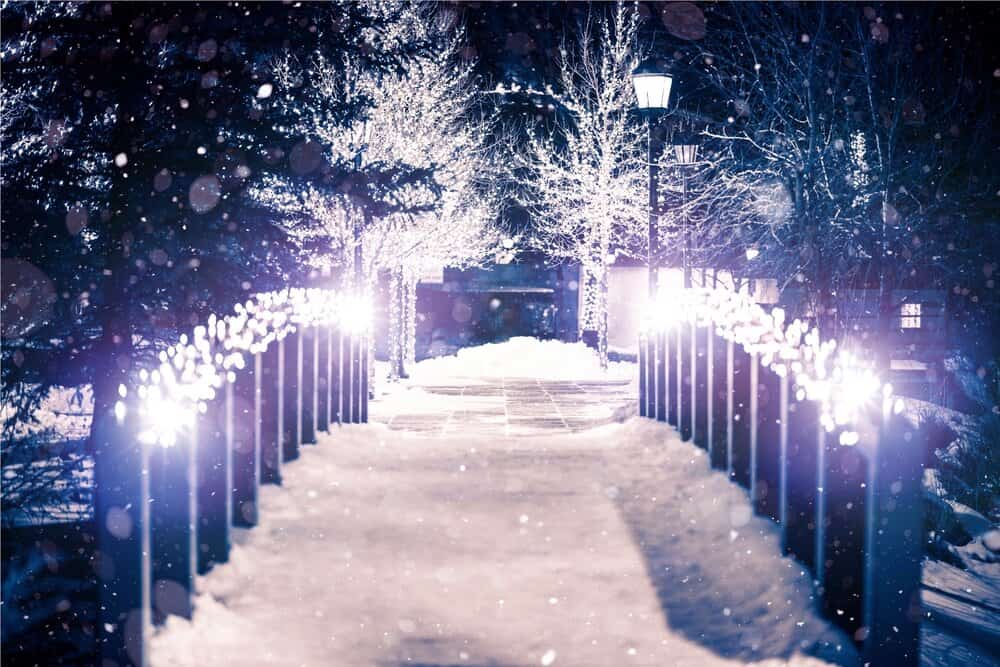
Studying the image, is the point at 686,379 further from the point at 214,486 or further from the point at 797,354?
the point at 214,486

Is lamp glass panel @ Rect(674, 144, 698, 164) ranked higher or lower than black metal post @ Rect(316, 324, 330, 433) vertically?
higher

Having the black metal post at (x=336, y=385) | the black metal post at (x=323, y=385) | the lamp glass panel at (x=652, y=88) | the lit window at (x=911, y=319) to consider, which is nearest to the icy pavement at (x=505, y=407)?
the black metal post at (x=336, y=385)

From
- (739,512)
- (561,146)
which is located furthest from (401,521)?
(561,146)

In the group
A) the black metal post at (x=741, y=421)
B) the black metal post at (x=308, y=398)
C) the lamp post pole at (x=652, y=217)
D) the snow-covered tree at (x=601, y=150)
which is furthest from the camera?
the snow-covered tree at (x=601, y=150)

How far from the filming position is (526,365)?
22.6 metres

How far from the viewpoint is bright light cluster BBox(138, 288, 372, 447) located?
512 centimetres

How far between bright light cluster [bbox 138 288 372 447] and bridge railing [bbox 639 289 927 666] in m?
3.51

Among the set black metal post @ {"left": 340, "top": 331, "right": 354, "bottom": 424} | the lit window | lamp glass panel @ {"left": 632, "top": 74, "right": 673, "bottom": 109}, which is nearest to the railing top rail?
black metal post @ {"left": 340, "top": 331, "right": 354, "bottom": 424}

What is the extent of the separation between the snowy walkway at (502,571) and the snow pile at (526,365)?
37.8 ft

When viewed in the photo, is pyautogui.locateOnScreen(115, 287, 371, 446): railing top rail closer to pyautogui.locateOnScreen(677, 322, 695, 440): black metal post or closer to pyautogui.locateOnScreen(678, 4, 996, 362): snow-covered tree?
pyautogui.locateOnScreen(677, 322, 695, 440): black metal post

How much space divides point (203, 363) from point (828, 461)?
12.7ft

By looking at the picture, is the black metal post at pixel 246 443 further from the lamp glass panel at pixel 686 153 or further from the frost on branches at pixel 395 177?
the lamp glass panel at pixel 686 153

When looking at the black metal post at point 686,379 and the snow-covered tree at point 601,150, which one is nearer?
the black metal post at point 686,379

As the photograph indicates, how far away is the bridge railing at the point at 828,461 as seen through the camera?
15.0ft
